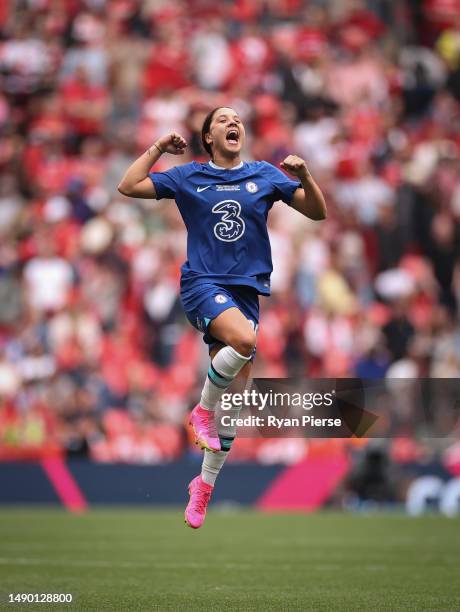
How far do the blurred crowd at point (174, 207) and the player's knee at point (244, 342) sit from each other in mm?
9132

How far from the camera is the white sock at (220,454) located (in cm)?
905

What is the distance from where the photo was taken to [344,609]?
817 centimetres

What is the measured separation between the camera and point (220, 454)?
9062 millimetres

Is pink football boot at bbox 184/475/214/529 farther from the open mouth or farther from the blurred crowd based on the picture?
the blurred crowd

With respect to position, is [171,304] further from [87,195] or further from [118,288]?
[87,195]

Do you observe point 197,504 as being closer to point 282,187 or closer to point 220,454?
point 220,454

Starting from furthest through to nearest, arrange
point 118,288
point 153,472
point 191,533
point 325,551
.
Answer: point 118,288 → point 153,472 → point 191,533 → point 325,551

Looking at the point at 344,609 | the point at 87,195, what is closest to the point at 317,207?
the point at 344,609

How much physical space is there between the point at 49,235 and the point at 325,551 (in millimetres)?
8791

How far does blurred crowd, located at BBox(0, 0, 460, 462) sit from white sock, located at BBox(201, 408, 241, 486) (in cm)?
842

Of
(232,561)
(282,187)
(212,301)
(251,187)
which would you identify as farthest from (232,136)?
(232,561)

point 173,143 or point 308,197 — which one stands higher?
point 173,143

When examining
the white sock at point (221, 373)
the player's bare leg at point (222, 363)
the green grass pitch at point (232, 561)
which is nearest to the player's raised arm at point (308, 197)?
the player's bare leg at point (222, 363)

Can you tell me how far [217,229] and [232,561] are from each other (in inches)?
151
